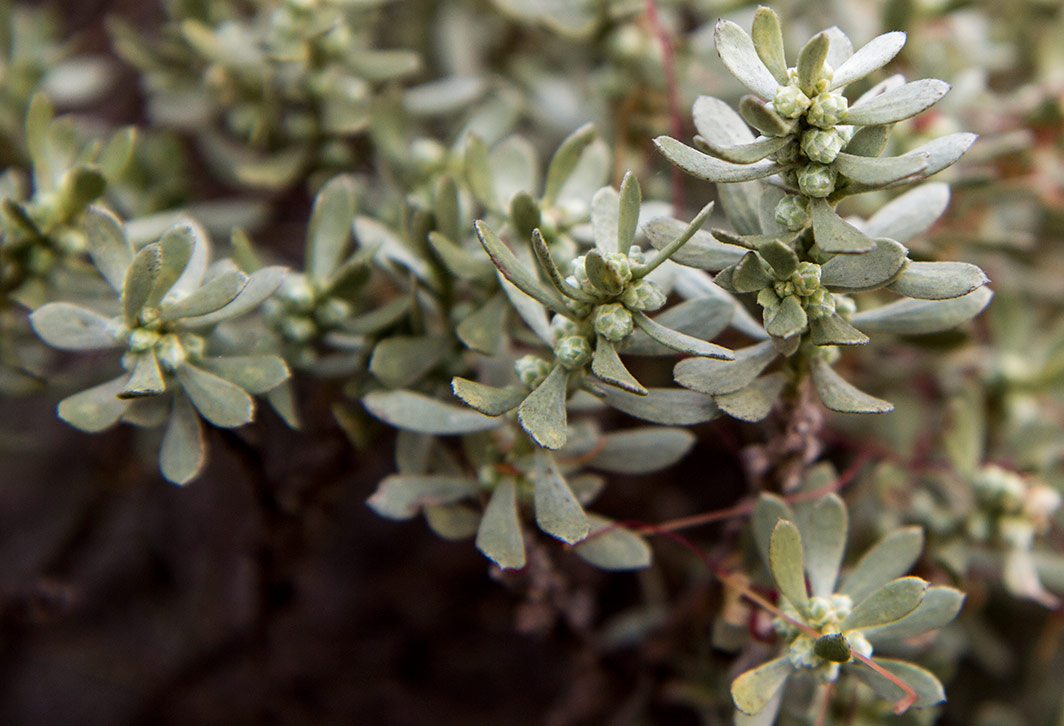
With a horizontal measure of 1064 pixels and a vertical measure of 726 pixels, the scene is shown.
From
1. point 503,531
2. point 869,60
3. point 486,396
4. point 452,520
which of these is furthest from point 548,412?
point 869,60

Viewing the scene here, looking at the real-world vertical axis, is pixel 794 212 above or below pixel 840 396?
above

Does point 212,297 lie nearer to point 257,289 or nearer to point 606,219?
point 257,289

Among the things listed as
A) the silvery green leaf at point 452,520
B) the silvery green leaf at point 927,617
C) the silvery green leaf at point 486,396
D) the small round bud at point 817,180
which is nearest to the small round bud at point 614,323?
the silvery green leaf at point 486,396

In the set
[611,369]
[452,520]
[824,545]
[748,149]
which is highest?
[748,149]

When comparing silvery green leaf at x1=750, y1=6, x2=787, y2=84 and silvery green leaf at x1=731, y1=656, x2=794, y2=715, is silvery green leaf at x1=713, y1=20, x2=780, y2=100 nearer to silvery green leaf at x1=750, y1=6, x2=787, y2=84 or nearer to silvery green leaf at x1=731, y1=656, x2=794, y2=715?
silvery green leaf at x1=750, y1=6, x2=787, y2=84

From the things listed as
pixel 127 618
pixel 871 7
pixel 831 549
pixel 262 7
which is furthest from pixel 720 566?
pixel 127 618

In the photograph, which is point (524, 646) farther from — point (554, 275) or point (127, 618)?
point (554, 275)

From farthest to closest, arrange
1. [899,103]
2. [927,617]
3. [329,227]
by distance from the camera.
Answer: [329,227] < [927,617] < [899,103]
